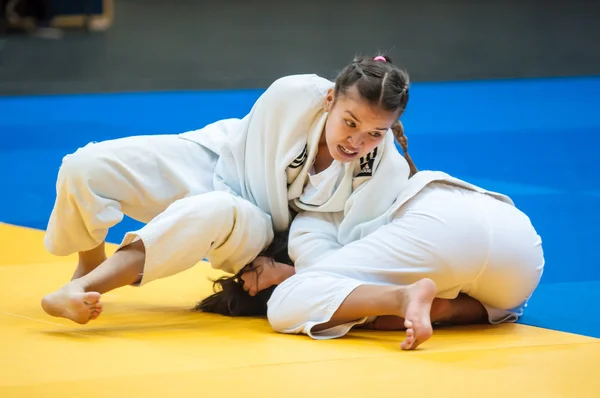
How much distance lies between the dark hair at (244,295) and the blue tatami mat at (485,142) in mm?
841

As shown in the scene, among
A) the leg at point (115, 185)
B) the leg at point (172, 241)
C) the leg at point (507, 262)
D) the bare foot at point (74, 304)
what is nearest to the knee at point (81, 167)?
the leg at point (115, 185)

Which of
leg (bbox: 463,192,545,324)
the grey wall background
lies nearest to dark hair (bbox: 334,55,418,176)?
leg (bbox: 463,192,545,324)

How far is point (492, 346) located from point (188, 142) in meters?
→ 1.28

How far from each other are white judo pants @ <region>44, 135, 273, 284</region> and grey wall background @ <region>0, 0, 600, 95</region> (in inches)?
305

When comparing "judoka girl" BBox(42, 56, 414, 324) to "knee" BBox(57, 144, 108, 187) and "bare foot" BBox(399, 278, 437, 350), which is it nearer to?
"knee" BBox(57, 144, 108, 187)

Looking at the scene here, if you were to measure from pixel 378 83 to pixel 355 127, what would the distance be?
0.49 ft

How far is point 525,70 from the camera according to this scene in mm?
12734

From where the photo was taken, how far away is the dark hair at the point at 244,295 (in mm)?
3342

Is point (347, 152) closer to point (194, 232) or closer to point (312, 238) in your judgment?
point (312, 238)

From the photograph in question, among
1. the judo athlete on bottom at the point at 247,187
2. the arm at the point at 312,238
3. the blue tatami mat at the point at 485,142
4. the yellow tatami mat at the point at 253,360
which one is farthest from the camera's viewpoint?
the blue tatami mat at the point at 485,142

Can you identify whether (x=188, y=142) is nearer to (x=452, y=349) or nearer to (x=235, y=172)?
(x=235, y=172)

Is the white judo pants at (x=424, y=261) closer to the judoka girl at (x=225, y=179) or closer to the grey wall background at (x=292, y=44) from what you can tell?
the judoka girl at (x=225, y=179)

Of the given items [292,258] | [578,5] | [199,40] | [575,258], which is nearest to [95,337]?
[292,258]

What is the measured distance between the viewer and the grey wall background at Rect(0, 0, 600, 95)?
11047mm
